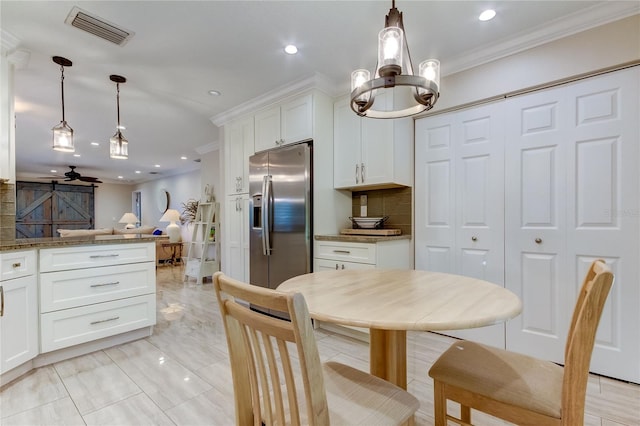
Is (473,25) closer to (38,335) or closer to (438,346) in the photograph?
(438,346)

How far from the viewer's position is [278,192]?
3.16 meters

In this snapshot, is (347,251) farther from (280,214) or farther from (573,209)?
(573,209)

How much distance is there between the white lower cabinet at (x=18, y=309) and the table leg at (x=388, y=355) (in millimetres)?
2276

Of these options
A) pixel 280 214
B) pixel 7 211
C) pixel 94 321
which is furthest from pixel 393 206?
pixel 7 211

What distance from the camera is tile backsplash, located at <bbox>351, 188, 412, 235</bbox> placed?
2.97 metres

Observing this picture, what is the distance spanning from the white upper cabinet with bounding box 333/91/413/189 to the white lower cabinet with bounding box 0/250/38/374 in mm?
2575

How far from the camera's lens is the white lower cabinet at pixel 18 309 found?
1.86 meters

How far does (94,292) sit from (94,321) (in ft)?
0.75

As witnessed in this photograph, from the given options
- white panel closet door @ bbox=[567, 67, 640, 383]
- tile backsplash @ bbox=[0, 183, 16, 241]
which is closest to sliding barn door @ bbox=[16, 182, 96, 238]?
tile backsplash @ bbox=[0, 183, 16, 241]

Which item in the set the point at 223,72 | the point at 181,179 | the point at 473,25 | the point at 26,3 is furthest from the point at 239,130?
the point at 181,179

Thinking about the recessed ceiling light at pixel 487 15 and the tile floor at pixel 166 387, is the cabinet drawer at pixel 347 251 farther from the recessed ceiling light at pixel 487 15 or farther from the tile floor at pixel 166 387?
the recessed ceiling light at pixel 487 15

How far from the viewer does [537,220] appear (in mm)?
2254

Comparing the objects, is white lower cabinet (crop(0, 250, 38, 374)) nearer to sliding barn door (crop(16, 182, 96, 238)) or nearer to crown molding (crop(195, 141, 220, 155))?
crown molding (crop(195, 141, 220, 155))

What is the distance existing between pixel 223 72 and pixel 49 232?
987cm
